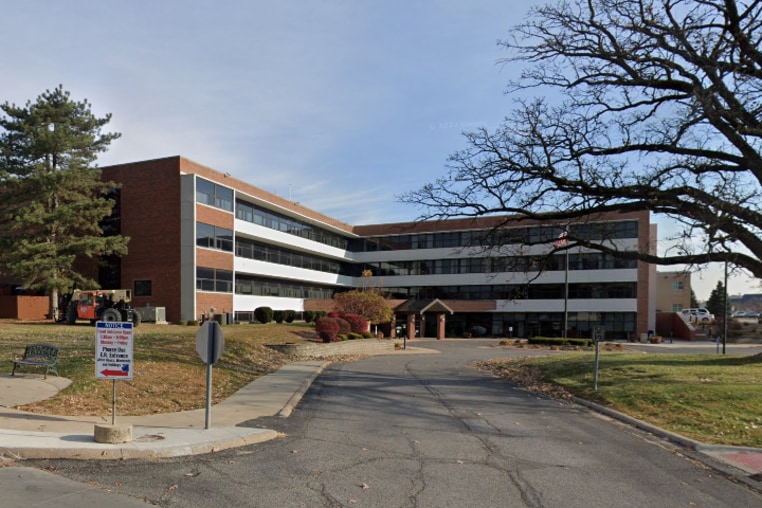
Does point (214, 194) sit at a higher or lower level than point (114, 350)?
higher

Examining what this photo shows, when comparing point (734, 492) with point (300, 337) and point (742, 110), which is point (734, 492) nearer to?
point (742, 110)

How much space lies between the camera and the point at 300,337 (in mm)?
33562

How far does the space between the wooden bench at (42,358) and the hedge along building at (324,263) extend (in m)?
15.6

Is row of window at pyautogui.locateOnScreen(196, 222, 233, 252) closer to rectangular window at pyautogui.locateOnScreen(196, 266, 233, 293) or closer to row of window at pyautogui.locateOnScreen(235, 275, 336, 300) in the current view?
rectangular window at pyautogui.locateOnScreen(196, 266, 233, 293)

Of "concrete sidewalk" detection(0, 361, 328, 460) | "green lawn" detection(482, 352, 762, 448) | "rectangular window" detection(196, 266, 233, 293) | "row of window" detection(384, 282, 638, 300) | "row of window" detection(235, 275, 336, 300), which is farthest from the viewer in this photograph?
"row of window" detection(384, 282, 638, 300)

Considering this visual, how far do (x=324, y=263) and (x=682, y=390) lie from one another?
52215 mm

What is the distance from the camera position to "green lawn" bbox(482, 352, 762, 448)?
1033 cm

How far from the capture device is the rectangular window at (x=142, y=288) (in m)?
39.9

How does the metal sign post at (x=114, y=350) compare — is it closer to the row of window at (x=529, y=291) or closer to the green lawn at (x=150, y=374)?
the green lawn at (x=150, y=374)

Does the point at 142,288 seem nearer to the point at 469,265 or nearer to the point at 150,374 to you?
the point at 150,374

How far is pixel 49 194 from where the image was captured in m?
35.2

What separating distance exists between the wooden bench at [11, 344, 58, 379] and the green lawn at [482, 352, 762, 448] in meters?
12.4

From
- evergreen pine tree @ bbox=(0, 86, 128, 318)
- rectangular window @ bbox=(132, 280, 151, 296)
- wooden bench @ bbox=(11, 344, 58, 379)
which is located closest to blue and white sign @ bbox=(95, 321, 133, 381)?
wooden bench @ bbox=(11, 344, 58, 379)

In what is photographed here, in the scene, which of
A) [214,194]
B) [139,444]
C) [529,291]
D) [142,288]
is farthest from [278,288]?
[139,444]
